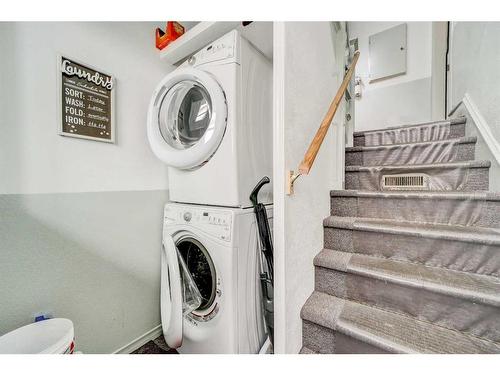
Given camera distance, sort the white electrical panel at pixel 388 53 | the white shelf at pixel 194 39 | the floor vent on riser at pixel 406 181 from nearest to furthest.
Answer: the white shelf at pixel 194 39, the floor vent on riser at pixel 406 181, the white electrical panel at pixel 388 53

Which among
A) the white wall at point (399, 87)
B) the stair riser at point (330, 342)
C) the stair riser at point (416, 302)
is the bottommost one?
the stair riser at point (330, 342)

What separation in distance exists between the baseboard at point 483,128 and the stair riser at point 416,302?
2.53 feet

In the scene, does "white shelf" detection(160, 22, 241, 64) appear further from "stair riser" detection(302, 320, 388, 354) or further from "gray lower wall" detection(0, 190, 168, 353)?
"stair riser" detection(302, 320, 388, 354)

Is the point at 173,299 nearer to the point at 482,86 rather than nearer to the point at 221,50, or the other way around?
the point at 221,50

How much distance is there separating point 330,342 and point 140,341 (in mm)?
1094

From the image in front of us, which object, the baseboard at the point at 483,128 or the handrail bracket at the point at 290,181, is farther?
the baseboard at the point at 483,128

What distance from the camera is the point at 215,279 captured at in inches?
39.7

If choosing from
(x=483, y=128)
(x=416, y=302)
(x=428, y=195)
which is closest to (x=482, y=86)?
Answer: (x=483, y=128)

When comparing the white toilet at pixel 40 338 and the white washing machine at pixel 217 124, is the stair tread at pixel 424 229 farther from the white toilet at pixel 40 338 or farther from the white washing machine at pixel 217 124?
the white toilet at pixel 40 338

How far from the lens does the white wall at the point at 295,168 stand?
83cm

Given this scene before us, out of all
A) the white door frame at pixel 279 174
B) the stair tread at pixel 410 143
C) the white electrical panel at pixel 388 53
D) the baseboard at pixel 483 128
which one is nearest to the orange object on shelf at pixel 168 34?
the white door frame at pixel 279 174

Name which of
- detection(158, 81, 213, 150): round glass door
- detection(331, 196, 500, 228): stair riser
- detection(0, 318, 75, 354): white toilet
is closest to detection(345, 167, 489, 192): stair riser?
detection(331, 196, 500, 228): stair riser

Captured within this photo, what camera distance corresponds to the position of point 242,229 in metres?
0.98
